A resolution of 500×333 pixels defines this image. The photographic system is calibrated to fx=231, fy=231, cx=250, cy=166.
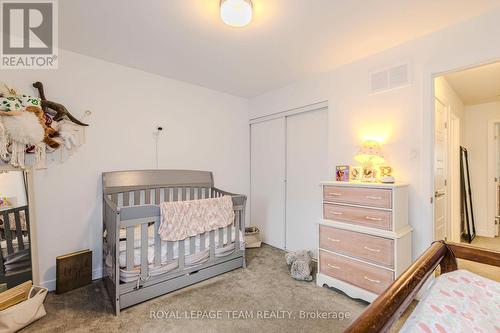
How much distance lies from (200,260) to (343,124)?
2196 mm

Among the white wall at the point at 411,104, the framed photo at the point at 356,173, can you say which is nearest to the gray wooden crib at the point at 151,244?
the framed photo at the point at 356,173

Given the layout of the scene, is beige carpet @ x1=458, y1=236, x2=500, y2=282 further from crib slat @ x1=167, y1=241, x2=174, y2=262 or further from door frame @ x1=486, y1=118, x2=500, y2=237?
crib slat @ x1=167, y1=241, x2=174, y2=262

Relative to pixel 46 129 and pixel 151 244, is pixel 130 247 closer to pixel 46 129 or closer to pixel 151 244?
pixel 151 244

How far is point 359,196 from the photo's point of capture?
7.02 feet

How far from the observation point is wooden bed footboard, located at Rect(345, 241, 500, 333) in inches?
23.8

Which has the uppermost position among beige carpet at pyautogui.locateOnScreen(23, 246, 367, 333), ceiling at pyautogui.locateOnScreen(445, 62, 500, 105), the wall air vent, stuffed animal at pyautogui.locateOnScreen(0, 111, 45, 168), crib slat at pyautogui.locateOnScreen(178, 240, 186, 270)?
ceiling at pyautogui.locateOnScreen(445, 62, 500, 105)

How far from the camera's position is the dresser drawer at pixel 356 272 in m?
1.97

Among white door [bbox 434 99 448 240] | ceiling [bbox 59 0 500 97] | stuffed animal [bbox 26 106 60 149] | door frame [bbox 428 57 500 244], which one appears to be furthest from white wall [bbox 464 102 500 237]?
stuffed animal [bbox 26 106 60 149]

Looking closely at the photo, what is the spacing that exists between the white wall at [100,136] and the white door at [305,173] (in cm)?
123

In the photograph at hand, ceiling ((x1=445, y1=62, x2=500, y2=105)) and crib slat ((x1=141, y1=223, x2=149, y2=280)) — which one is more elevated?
ceiling ((x1=445, y1=62, x2=500, y2=105))

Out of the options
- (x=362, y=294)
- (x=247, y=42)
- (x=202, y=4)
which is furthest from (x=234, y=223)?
(x=202, y=4)

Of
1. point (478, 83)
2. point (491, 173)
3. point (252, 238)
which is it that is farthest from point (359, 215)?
point (491, 173)

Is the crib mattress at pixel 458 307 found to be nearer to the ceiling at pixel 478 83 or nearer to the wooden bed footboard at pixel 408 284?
the wooden bed footboard at pixel 408 284

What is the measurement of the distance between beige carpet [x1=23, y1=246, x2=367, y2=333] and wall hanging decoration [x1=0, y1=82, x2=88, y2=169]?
1316mm
